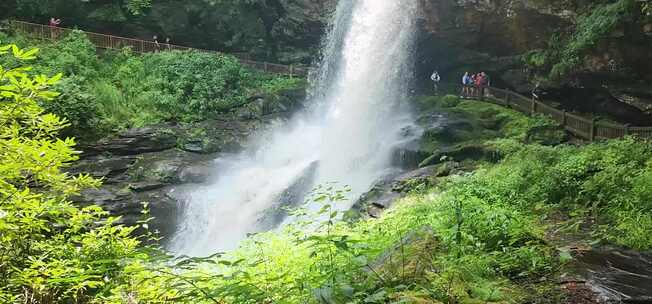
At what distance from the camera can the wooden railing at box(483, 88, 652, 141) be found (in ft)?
46.9

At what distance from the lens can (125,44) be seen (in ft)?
81.7

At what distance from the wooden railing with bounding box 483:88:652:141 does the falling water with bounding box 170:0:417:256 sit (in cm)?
425

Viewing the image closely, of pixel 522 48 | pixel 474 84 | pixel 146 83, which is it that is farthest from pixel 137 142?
pixel 522 48

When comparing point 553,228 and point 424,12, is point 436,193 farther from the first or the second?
point 424,12

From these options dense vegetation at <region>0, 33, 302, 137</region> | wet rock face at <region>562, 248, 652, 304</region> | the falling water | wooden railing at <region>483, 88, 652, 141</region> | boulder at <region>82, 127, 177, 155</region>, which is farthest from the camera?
dense vegetation at <region>0, 33, 302, 137</region>

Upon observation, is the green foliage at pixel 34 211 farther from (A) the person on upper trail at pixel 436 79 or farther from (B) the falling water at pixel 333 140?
(A) the person on upper trail at pixel 436 79

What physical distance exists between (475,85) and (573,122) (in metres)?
5.04

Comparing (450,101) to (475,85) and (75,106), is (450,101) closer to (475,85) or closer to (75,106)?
(475,85)

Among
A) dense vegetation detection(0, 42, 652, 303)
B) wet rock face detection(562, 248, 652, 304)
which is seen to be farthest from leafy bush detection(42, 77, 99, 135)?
wet rock face detection(562, 248, 652, 304)

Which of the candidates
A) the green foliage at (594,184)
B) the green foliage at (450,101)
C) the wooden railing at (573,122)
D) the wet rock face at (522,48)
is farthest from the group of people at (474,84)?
the green foliage at (594,184)

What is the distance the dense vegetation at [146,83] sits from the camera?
19.2 metres

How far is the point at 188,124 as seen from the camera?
2028cm

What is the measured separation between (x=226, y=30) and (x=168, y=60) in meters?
5.20

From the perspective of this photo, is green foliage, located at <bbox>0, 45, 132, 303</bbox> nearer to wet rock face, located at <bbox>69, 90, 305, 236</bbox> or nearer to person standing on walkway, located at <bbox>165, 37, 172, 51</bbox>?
wet rock face, located at <bbox>69, 90, 305, 236</bbox>
